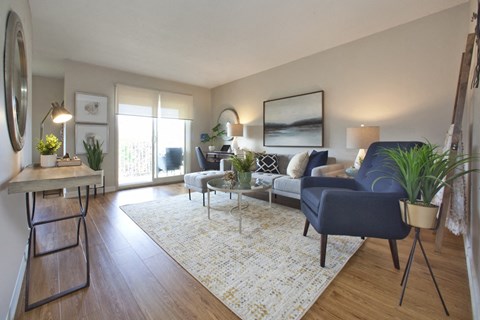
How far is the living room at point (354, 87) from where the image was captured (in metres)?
1.53

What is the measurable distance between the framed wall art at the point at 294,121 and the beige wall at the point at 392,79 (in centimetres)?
13

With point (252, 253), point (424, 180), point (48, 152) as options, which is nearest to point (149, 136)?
point (48, 152)

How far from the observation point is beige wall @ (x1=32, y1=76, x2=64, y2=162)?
498 cm

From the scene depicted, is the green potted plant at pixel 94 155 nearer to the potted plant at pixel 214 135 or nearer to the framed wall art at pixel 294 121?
the potted plant at pixel 214 135

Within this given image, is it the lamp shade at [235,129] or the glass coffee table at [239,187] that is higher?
the lamp shade at [235,129]

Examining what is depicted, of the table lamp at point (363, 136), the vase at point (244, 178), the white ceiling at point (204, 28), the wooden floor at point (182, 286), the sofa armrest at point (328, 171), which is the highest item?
the white ceiling at point (204, 28)

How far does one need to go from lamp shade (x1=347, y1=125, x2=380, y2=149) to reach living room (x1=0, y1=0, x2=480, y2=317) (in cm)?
39

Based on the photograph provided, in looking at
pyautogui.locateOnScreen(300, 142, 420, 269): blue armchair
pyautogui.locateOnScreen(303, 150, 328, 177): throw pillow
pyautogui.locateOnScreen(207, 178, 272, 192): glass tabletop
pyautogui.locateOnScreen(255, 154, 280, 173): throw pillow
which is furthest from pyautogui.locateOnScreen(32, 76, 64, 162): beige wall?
pyautogui.locateOnScreen(300, 142, 420, 269): blue armchair

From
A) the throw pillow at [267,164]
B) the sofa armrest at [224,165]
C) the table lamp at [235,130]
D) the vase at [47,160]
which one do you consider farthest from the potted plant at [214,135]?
the vase at [47,160]

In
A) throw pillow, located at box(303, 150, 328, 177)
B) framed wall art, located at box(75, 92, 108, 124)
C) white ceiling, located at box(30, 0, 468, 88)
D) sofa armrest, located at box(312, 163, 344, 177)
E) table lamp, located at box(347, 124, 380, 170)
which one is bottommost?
sofa armrest, located at box(312, 163, 344, 177)

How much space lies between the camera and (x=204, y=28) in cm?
280

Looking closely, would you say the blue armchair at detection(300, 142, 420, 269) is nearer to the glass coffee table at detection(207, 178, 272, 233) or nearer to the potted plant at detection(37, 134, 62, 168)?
the glass coffee table at detection(207, 178, 272, 233)

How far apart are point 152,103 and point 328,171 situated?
13.3 feet

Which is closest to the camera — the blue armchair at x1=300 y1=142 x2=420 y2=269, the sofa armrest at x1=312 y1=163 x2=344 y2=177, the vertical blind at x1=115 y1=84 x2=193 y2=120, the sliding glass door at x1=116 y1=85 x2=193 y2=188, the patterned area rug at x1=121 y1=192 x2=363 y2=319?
the patterned area rug at x1=121 y1=192 x2=363 y2=319
